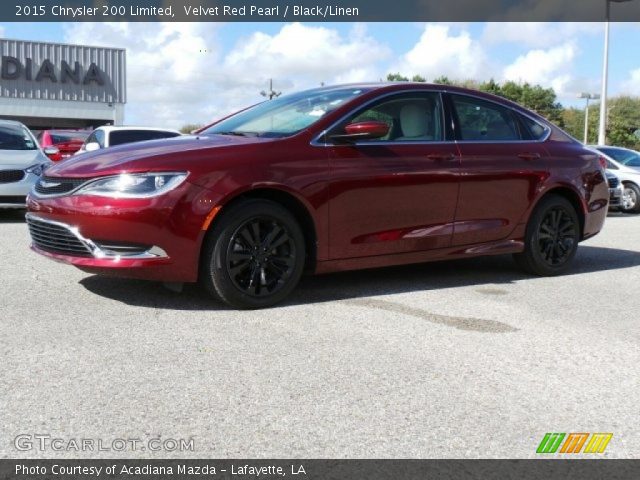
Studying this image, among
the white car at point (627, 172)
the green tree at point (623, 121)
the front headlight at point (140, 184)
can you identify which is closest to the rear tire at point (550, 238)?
the front headlight at point (140, 184)

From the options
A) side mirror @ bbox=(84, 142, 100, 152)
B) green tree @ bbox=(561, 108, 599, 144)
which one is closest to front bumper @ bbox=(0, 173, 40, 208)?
side mirror @ bbox=(84, 142, 100, 152)

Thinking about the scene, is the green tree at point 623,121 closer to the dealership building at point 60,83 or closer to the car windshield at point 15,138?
the dealership building at point 60,83

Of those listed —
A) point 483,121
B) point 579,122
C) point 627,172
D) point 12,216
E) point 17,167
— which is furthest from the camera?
point 579,122

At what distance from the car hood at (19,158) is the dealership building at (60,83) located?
119 ft

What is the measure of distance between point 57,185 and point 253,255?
1364 mm

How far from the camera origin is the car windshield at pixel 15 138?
10.9 metres

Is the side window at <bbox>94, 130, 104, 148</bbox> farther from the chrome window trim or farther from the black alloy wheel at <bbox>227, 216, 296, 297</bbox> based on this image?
the black alloy wheel at <bbox>227, 216, 296, 297</bbox>

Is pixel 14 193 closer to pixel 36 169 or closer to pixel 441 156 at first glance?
pixel 36 169

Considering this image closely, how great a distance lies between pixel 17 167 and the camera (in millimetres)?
10391

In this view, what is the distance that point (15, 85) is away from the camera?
44.0 m

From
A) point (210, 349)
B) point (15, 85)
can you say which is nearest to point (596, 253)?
point (210, 349)

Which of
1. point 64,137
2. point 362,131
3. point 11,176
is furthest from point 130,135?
point 362,131

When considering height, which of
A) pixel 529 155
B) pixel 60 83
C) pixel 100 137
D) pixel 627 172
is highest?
pixel 60 83

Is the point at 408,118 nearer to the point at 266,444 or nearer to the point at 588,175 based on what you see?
the point at 588,175
